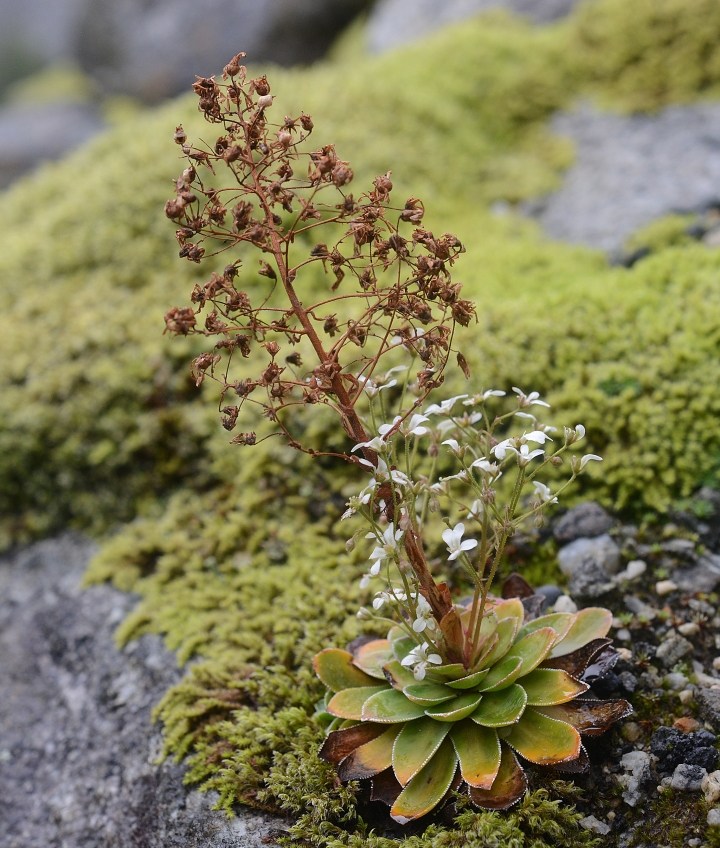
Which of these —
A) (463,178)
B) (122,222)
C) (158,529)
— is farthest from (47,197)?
(158,529)

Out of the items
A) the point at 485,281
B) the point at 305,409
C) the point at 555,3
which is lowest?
the point at 305,409

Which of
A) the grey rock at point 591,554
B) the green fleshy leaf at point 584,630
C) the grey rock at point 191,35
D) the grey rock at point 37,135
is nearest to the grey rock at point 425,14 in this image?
the grey rock at point 191,35

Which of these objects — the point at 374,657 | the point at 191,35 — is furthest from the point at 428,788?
the point at 191,35

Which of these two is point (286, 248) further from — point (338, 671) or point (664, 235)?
point (664, 235)

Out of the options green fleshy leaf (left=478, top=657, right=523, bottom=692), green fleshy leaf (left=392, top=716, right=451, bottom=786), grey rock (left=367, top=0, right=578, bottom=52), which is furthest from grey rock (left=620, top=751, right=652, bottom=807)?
grey rock (left=367, top=0, right=578, bottom=52)

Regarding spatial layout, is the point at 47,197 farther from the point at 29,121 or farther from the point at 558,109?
the point at 29,121

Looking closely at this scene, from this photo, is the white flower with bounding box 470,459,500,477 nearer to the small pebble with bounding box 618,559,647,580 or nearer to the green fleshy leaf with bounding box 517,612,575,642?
the green fleshy leaf with bounding box 517,612,575,642
